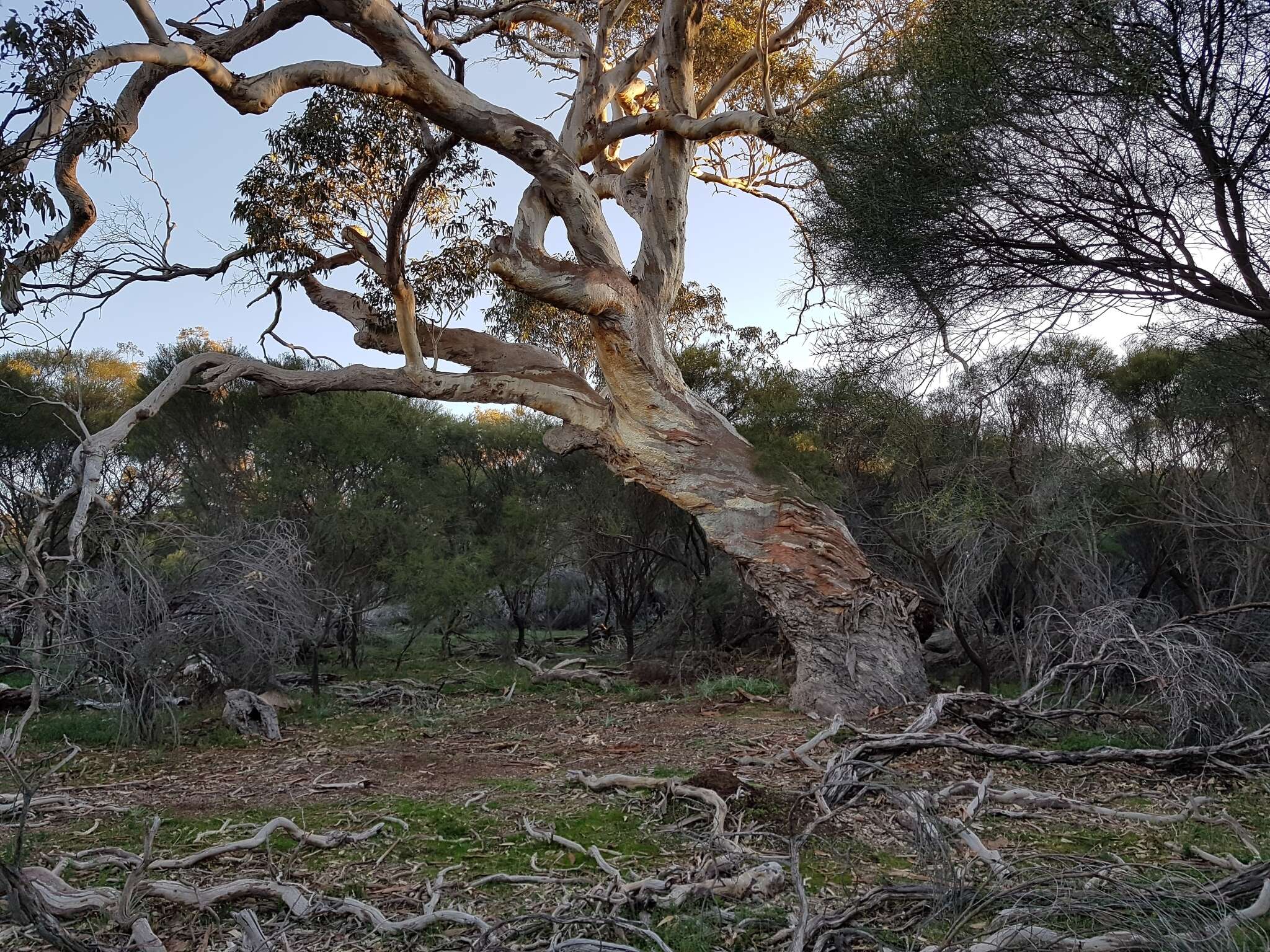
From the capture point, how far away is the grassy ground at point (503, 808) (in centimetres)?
362

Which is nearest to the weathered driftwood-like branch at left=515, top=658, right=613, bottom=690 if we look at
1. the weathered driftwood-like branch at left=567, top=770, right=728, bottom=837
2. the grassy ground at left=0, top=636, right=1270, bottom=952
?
the grassy ground at left=0, top=636, right=1270, bottom=952

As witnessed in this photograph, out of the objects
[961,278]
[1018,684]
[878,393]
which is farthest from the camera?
[1018,684]

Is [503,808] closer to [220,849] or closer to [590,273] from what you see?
[220,849]

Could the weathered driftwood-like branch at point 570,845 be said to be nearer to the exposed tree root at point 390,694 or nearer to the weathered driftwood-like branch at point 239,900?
the weathered driftwood-like branch at point 239,900

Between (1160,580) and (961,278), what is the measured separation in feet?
26.6

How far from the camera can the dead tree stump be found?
7.88 m

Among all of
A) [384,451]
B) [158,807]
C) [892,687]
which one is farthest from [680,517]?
[158,807]

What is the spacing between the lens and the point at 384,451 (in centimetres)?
1305

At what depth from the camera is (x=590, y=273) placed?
9070 mm

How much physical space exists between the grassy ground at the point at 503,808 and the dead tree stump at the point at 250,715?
192 millimetres

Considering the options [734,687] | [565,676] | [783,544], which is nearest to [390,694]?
[565,676]

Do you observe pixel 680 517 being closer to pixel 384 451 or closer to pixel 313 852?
pixel 384 451

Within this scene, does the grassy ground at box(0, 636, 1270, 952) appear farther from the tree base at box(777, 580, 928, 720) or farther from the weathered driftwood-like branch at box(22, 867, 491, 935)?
the tree base at box(777, 580, 928, 720)

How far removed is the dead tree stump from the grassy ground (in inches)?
7.6
